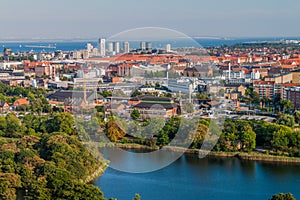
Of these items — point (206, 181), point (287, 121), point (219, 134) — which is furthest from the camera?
point (287, 121)

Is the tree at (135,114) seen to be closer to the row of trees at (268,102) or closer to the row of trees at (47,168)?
the row of trees at (47,168)

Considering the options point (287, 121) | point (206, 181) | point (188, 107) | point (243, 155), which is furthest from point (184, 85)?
point (206, 181)

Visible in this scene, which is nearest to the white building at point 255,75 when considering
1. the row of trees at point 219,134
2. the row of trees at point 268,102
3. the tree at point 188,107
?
the row of trees at point 268,102

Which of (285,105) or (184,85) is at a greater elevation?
(184,85)

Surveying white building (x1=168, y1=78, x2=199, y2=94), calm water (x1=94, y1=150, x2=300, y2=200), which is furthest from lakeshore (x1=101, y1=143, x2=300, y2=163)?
white building (x1=168, y1=78, x2=199, y2=94)

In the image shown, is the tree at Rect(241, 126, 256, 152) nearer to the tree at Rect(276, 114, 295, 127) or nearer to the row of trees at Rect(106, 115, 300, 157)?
the row of trees at Rect(106, 115, 300, 157)

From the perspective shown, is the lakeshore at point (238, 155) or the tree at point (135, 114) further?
the tree at point (135, 114)

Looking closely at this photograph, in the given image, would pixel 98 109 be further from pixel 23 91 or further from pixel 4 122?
pixel 23 91

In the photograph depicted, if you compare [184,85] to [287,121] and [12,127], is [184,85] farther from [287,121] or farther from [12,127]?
[12,127]
